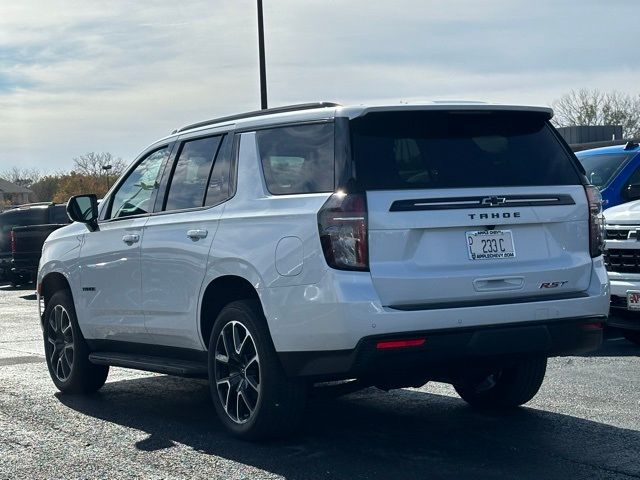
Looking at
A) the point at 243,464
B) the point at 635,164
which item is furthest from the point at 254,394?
the point at 635,164

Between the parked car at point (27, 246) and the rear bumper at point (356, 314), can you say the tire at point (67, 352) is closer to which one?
the rear bumper at point (356, 314)

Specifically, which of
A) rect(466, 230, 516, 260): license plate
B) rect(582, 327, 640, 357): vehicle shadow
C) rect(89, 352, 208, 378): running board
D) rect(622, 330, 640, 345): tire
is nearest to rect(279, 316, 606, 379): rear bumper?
rect(466, 230, 516, 260): license plate

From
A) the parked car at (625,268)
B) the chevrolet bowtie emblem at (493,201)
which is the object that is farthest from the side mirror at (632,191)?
the chevrolet bowtie emblem at (493,201)

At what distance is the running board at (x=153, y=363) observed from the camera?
7.12 metres

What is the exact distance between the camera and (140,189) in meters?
8.09

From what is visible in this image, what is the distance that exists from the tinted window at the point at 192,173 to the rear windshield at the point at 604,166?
6.17 metres

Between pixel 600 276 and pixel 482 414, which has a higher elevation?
pixel 600 276

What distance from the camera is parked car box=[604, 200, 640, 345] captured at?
9.95 meters

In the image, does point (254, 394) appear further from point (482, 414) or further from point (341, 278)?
point (482, 414)

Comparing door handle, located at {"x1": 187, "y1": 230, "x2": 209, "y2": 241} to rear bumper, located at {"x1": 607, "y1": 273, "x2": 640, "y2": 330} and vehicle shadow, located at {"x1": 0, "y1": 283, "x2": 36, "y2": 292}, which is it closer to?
rear bumper, located at {"x1": 607, "y1": 273, "x2": 640, "y2": 330}

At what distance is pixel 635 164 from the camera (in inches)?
488

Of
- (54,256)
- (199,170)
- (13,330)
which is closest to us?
(199,170)

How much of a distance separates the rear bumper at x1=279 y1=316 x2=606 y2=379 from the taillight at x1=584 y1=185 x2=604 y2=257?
1.47ft

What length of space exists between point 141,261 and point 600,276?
3065mm
